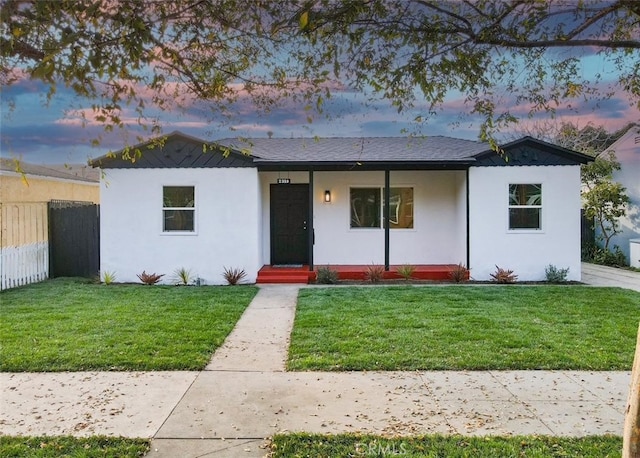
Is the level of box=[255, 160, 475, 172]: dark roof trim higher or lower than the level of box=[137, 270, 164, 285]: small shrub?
higher

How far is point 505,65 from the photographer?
490 centimetres

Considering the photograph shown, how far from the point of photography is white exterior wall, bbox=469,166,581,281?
39.6 ft

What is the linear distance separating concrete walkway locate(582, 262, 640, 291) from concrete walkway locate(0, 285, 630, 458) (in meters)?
7.54

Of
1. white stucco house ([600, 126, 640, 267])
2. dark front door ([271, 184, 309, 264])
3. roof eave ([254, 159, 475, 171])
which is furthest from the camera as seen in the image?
white stucco house ([600, 126, 640, 267])

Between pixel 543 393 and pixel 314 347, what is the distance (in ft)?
8.82

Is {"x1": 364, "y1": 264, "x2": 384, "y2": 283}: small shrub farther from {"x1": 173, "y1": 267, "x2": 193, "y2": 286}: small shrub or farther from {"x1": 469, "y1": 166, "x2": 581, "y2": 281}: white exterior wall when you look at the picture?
{"x1": 173, "y1": 267, "x2": 193, "y2": 286}: small shrub

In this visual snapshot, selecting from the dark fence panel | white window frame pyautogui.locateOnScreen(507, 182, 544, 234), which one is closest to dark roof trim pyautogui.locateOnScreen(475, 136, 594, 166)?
white window frame pyautogui.locateOnScreen(507, 182, 544, 234)

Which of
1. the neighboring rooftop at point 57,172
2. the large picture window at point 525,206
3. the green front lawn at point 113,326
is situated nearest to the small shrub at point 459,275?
the large picture window at point 525,206

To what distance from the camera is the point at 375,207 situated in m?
14.0

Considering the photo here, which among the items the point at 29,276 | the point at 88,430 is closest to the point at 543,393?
the point at 88,430

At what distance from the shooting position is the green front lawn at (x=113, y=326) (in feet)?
18.0

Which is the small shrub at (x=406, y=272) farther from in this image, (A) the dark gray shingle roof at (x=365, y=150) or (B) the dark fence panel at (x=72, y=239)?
(B) the dark fence panel at (x=72, y=239)

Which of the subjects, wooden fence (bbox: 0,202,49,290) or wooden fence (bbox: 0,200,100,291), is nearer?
wooden fence (bbox: 0,202,49,290)

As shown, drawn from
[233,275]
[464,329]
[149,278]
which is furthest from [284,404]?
[149,278]
